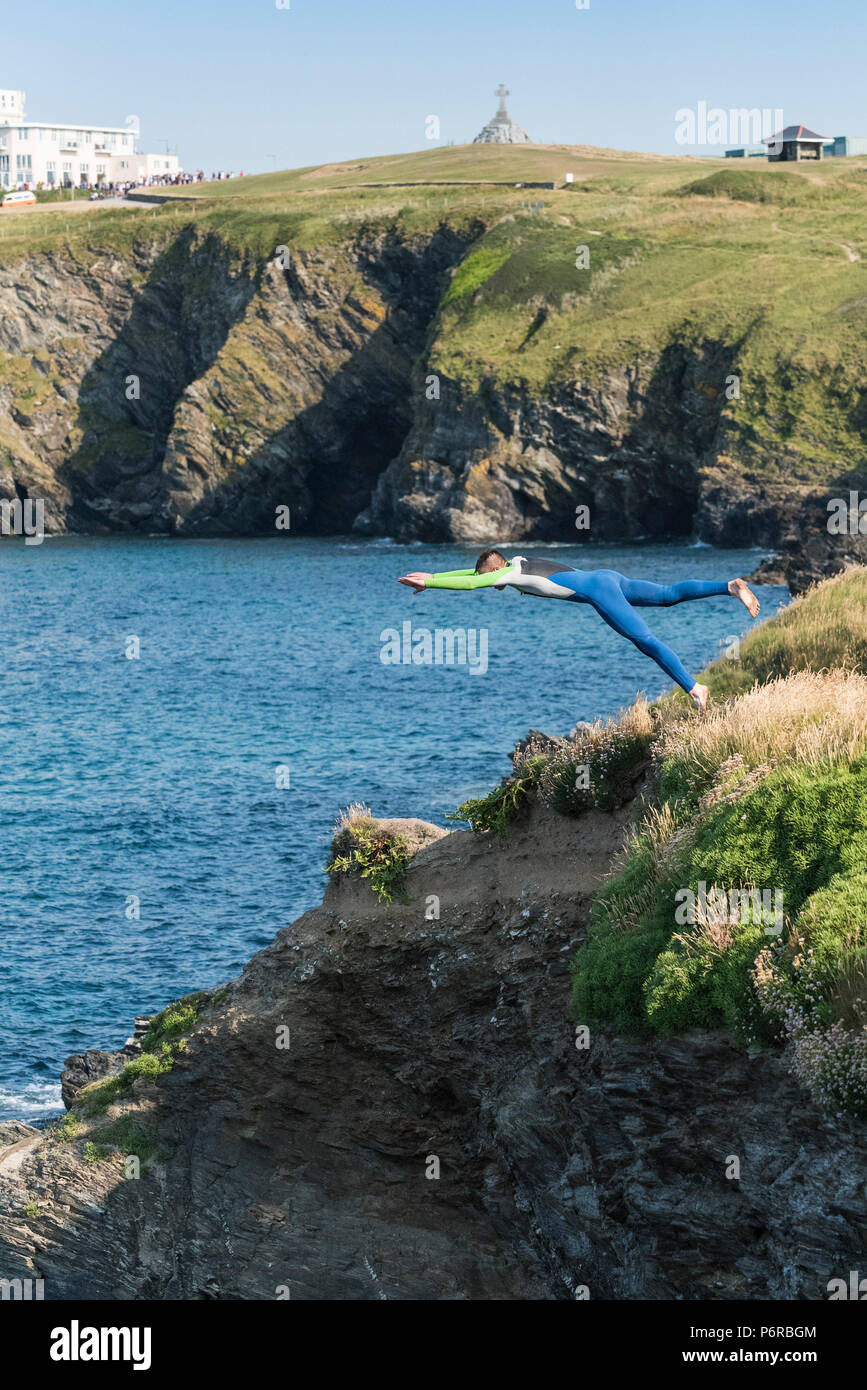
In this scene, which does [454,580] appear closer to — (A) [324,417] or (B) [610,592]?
(B) [610,592]

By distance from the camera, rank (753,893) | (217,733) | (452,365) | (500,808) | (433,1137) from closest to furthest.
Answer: (753,893), (433,1137), (500,808), (217,733), (452,365)

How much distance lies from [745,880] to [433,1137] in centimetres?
834

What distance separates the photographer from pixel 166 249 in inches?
6727

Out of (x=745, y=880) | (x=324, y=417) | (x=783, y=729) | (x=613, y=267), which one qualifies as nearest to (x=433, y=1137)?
(x=745, y=880)

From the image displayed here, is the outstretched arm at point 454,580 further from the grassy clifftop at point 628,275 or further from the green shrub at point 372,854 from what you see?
the grassy clifftop at point 628,275

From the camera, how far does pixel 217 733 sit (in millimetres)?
68250

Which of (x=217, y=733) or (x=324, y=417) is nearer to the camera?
(x=217, y=733)

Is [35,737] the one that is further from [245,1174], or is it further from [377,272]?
[377,272]

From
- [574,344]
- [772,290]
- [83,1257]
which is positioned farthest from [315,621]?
[83,1257]

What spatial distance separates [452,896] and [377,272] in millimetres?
144938

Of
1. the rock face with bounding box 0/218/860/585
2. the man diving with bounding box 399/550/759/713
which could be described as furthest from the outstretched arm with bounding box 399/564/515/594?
the rock face with bounding box 0/218/860/585

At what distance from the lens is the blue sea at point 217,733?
4216 cm

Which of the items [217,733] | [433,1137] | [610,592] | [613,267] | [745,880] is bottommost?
[433,1137]

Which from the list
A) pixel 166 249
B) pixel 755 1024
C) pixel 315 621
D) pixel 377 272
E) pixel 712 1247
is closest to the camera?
pixel 755 1024
